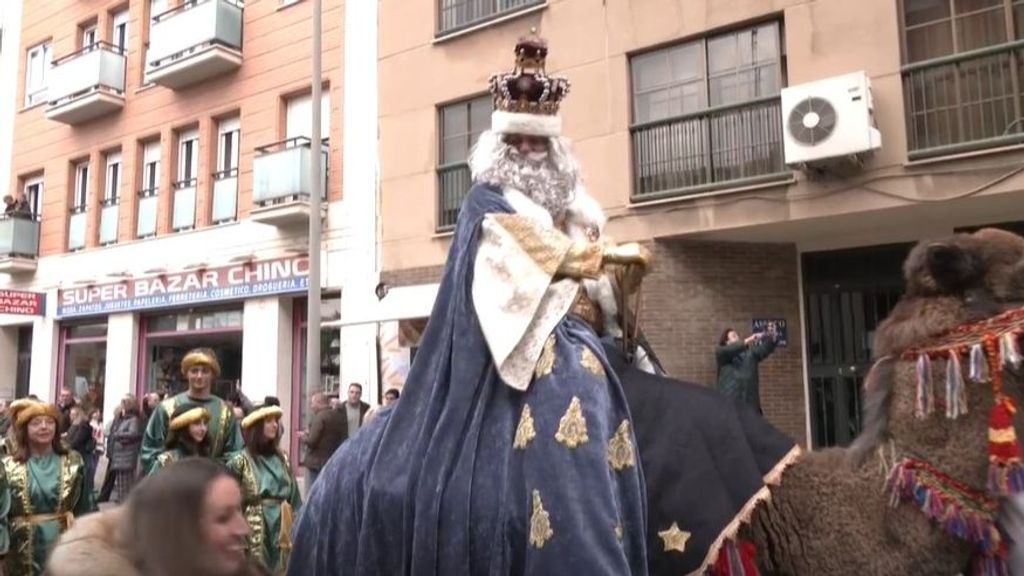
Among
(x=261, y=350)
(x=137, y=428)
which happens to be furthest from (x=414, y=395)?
(x=261, y=350)

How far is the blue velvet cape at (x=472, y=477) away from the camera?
9.20 ft

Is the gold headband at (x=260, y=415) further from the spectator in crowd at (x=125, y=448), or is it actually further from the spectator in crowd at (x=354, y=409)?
the spectator in crowd at (x=125, y=448)

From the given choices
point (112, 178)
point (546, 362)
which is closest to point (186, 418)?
point (546, 362)

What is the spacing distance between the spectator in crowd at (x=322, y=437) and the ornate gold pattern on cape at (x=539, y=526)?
9.97 m

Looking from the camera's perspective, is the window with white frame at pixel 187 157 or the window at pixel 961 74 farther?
the window with white frame at pixel 187 157

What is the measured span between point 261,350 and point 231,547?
16.5m

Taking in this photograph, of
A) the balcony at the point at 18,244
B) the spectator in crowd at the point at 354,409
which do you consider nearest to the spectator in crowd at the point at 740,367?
the spectator in crowd at the point at 354,409

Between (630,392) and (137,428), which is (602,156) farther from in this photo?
(630,392)

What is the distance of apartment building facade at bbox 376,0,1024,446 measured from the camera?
11547 mm

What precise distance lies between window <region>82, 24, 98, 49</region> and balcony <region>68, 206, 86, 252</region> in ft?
13.4

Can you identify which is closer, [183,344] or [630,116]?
[630,116]

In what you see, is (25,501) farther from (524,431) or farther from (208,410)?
(524,431)

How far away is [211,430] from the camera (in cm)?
702

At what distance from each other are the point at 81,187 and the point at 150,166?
293 cm
